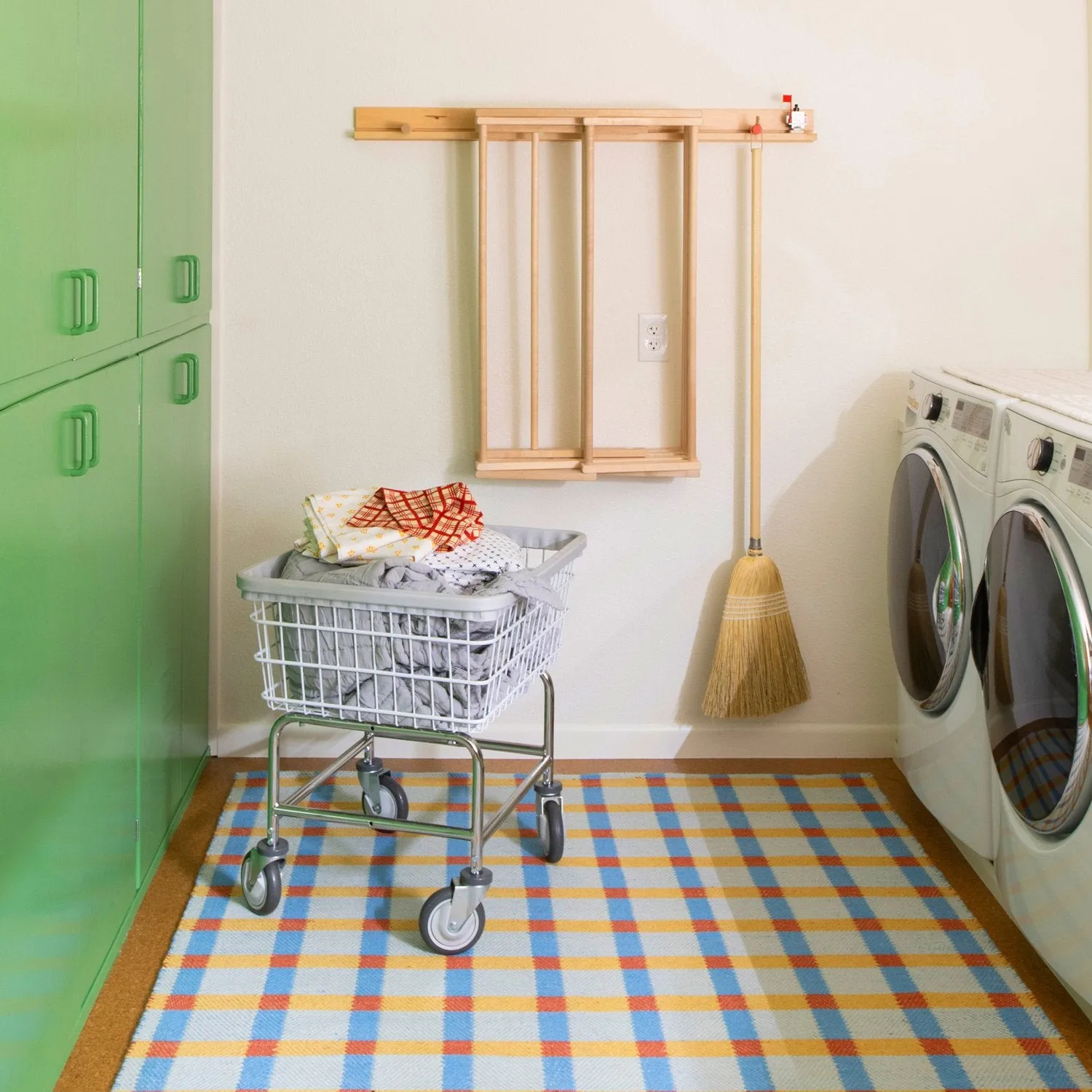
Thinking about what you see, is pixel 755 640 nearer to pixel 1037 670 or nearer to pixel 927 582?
pixel 927 582

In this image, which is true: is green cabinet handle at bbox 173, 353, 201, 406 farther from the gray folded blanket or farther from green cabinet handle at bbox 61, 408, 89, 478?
green cabinet handle at bbox 61, 408, 89, 478

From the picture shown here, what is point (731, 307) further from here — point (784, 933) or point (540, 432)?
point (784, 933)

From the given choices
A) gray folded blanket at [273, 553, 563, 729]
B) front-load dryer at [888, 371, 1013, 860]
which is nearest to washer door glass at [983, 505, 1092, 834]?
front-load dryer at [888, 371, 1013, 860]

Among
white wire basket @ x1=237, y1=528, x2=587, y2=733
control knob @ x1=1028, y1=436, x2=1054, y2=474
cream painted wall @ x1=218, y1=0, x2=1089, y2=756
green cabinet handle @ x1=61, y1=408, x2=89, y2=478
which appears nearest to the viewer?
green cabinet handle @ x1=61, y1=408, x2=89, y2=478

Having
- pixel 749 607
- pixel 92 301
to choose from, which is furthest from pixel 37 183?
pixel 749 607

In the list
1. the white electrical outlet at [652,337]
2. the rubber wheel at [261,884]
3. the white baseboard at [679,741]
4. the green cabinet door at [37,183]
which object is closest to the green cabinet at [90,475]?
the green cabinet door at [37,183]

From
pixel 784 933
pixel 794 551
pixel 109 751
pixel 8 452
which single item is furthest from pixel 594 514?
pixel 8 452

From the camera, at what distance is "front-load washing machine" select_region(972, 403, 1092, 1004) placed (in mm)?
1477

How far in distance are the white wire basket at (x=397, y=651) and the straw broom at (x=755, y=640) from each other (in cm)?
70

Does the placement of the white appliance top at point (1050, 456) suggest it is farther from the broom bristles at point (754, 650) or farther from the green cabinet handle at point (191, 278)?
the green cabinet handle at point (191, 278)

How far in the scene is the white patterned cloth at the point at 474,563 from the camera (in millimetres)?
1914

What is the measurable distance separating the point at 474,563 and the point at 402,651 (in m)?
0.19

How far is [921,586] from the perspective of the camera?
2.11m

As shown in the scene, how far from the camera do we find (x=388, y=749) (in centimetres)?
263
